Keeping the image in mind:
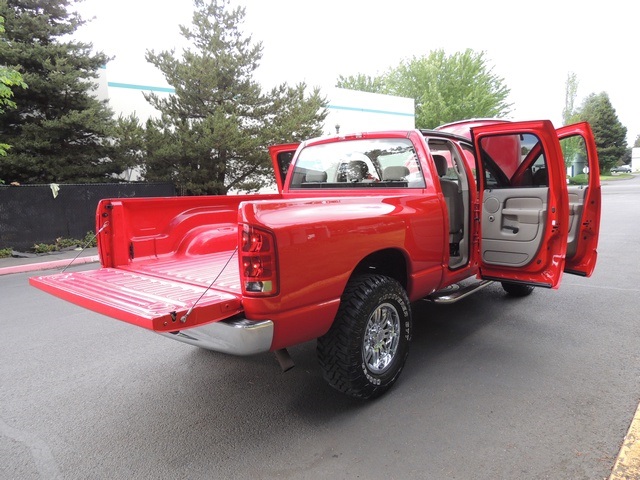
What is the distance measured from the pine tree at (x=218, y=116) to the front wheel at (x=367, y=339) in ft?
38.4

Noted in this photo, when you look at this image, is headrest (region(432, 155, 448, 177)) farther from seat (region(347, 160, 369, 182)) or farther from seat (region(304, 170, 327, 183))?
seat (region(304, 170, 327, 183))

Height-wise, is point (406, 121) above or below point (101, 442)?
above

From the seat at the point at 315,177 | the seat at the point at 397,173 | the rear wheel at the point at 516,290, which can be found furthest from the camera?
the rear wheel at the point at 516,290

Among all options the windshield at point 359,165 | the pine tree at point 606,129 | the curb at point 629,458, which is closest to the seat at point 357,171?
the windshield at point 359,165

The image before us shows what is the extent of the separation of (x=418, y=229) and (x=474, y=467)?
5.68ft

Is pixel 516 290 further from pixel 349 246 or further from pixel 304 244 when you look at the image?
pixel 304 244

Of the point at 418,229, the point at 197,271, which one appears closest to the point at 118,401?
the point at 197,271

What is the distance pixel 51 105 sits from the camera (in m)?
13.0

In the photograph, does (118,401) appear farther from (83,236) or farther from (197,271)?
(83,236)

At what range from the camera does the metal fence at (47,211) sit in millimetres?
10945

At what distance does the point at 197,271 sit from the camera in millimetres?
3447

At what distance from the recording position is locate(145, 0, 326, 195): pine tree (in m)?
14.0

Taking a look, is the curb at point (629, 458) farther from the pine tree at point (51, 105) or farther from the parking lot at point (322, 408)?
the pine tree at point (51, 105)

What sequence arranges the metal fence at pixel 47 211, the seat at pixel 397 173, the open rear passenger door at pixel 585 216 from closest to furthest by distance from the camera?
the seat at pixel 397 173, the open rear passenger door at pixel 585 216, the metal fence at pixel 47 211
